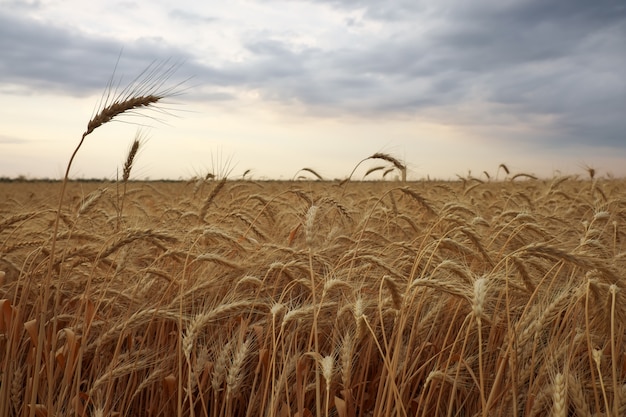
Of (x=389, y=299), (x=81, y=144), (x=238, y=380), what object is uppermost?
(x=81, y=144)

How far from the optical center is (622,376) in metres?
2.29

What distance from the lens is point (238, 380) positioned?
188 cm

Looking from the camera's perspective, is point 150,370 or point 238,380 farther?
point 150,370

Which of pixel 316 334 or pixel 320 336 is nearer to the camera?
pixel 316 334

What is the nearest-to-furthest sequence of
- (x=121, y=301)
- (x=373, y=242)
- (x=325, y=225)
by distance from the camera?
(x=121, y=301)
(x=373, y=242)
(x=325, y=225)

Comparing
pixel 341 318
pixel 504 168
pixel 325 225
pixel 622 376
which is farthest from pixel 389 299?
pixel 504 168

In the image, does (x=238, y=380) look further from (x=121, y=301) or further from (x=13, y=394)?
(x=121, y=301)

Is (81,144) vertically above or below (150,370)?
above

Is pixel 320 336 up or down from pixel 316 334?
down

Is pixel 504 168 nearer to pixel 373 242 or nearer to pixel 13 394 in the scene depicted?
pixel 373 242

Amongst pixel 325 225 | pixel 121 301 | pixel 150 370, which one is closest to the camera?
pixel 150 370

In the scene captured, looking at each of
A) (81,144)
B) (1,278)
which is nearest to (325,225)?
(1,278)

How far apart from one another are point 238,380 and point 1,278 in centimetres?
159

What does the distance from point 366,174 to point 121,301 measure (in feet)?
7.97
